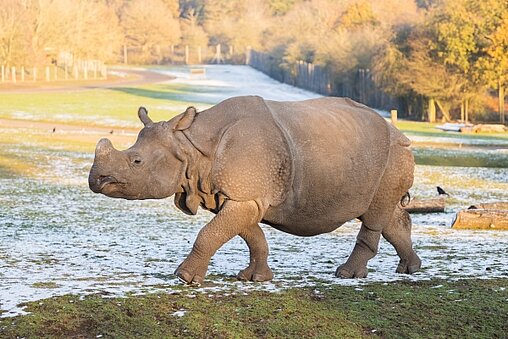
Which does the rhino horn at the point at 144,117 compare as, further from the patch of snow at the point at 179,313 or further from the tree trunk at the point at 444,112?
the tree trunk at the point at 444,112

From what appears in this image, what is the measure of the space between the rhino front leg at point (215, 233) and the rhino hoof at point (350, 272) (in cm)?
161

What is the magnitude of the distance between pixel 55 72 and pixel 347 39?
4238 cm

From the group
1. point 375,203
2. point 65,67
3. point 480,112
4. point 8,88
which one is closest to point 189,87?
point 8,88

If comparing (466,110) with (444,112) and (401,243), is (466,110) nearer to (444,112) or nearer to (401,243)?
(444,112)

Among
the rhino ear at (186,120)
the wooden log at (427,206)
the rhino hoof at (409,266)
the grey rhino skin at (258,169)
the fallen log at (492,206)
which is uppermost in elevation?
the rhino ear at (186,120)

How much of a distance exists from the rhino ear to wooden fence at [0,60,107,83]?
82.3 metres

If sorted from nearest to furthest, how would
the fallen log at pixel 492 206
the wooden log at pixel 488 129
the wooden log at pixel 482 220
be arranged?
the wooden log at pixel 482 220, the fallen log at pixel 492 206, the wooden log at pixel 488 129

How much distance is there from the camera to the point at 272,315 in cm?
902

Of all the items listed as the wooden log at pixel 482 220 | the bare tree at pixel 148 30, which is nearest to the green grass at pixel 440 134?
the wooden log at pixel 482 220

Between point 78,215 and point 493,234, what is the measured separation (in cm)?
728

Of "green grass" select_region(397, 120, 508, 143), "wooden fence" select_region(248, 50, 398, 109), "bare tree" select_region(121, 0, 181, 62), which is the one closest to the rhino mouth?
"green grass" select_region(397, 120, 508, 143)

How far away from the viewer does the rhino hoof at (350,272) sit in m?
11.1

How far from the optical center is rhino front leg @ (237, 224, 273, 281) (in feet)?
34.9

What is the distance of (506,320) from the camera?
9141 millimetres
